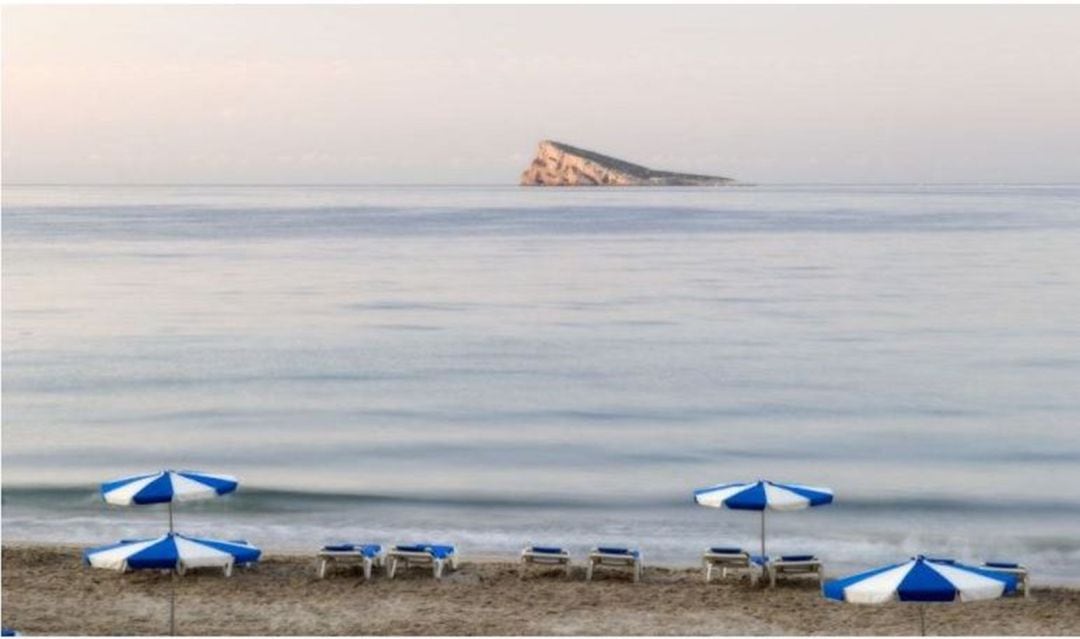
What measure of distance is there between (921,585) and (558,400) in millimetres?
20026

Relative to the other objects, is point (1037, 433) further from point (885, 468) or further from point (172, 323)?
point (172, 323)

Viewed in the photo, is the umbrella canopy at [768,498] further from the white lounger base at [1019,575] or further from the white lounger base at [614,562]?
the white lounger base at [1019,575]

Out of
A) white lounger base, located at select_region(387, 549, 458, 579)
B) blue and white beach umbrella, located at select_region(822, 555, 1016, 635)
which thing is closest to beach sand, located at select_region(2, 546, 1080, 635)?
white lounger base, located at select_region(387, 549, 458, 579)

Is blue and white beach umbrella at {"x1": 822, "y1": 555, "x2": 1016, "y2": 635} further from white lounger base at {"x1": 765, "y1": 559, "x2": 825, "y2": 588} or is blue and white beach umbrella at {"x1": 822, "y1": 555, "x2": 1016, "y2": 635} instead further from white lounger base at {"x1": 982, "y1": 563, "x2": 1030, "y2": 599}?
white lounger base at {"x1": 765, "y1": 559, "x2": 825, "y2": 588}

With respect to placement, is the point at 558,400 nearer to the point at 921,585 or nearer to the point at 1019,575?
the point at 1019,575

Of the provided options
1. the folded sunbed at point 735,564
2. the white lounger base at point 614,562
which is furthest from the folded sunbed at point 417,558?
the folded sunbed at point 735,564

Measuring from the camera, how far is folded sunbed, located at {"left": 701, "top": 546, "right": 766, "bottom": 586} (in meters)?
15.5

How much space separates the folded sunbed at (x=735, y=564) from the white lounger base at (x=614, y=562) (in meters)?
0.72

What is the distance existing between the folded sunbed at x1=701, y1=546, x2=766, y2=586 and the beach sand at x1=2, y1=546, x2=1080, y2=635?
0.17 metres

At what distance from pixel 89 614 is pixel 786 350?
2659cm

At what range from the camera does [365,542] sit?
18.7 metres

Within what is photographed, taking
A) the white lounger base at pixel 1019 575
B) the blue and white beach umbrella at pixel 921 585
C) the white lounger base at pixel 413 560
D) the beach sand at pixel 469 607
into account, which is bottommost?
the beach sand at pixel 469 607

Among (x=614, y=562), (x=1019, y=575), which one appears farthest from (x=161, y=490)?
(x=1019, y=575)

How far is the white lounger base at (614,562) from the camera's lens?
15719 millimetres
